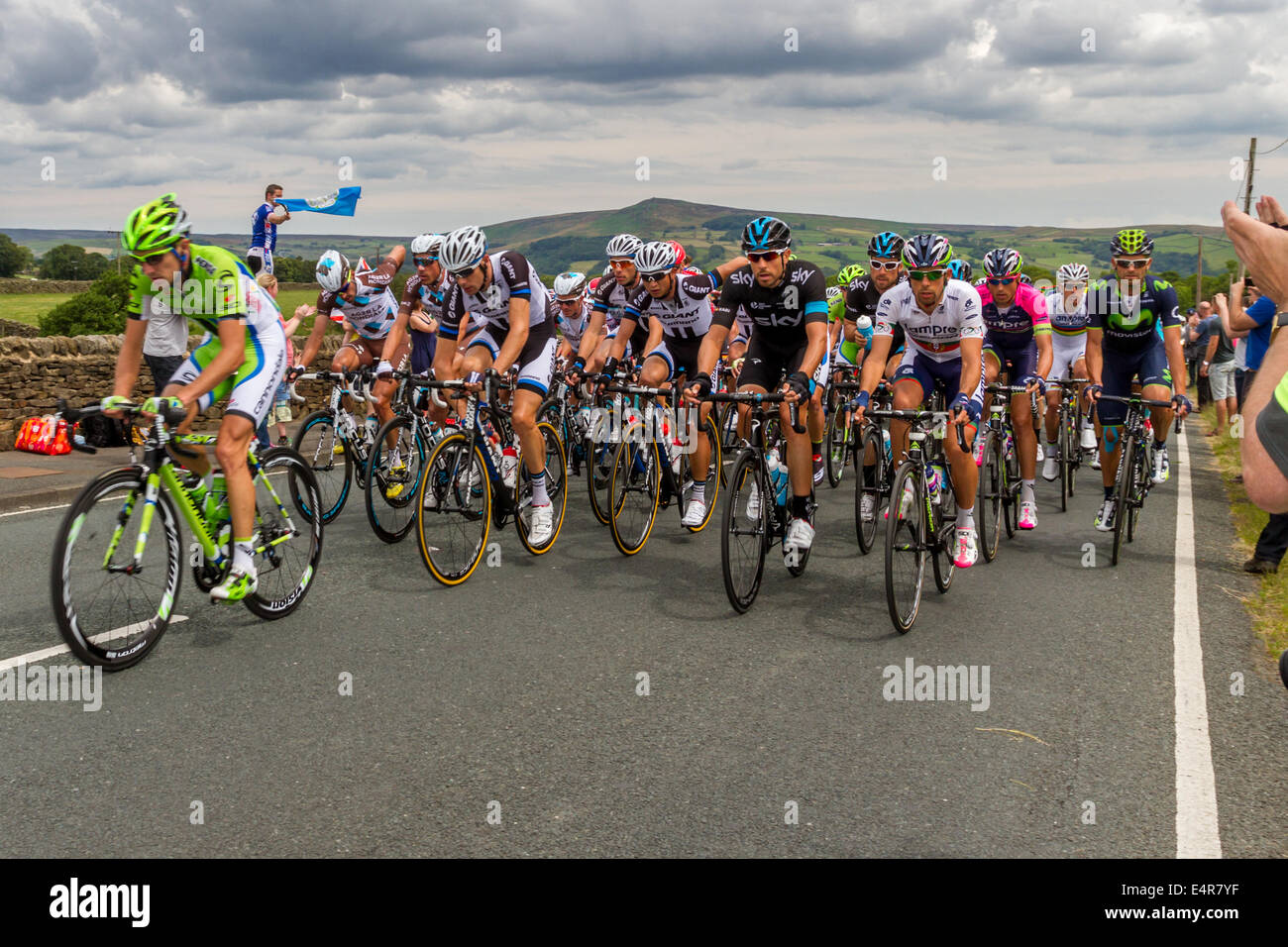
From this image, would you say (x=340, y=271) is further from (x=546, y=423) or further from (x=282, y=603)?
(x=282, y=603)

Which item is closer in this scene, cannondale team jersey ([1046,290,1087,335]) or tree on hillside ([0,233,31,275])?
cannondale team jersey ([1046,290,1087,335])

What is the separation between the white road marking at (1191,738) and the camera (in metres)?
3.67

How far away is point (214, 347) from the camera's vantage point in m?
5.83

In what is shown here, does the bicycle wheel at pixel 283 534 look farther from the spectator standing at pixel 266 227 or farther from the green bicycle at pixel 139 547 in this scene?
the spectator standing at pixel 266 227

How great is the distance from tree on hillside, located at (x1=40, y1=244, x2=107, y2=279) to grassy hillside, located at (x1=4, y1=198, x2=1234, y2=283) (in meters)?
20.8

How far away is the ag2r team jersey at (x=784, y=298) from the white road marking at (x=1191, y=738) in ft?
9.81

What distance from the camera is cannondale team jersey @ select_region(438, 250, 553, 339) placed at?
7762 millimetres

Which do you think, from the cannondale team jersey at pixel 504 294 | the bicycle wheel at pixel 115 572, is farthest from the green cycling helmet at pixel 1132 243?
the bicycle wheel at pixel 115 572

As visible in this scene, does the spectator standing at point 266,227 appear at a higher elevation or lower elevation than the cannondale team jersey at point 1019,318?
higher

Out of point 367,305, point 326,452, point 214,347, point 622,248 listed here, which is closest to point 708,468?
point 622,248

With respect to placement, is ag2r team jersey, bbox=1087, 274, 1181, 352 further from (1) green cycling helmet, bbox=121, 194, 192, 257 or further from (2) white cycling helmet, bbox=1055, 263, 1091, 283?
(1) green cycling helmet, bbox=121, 194, 192, 257

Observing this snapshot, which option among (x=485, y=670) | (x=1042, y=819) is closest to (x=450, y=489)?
(x=485, y=670)

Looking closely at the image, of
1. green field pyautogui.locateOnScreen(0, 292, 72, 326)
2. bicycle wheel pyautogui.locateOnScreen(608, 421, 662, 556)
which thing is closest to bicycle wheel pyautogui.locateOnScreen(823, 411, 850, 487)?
bicycle wheel pyautogui.locateOnScreen(608, 421, 662, 556)

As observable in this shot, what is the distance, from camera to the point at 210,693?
4965 mm
